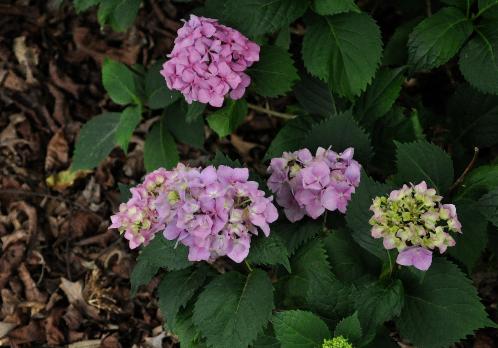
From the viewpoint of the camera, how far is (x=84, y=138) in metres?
3.21

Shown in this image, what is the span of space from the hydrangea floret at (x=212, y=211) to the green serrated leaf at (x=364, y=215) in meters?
0.29

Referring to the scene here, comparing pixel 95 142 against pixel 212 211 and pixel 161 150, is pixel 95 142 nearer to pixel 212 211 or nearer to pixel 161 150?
pixel 161 150

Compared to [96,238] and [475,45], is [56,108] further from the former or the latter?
[475,45]

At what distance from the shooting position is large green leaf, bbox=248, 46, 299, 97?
2602mm

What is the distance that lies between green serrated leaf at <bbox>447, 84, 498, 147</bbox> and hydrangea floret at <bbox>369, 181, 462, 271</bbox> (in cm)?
118

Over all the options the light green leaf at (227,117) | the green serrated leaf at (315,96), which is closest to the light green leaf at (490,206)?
the green serrated leaf at (315,96)

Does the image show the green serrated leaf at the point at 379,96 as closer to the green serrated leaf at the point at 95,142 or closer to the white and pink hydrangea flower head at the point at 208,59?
the white and pink hydrangea flower head at the point at 208,59

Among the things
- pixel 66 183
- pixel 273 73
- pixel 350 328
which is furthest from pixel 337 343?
pixel 66 183

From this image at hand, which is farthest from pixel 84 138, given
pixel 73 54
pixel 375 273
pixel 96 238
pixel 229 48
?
pixel 375 273

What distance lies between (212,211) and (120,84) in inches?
55.2

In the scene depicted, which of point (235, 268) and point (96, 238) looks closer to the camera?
point (235, 268)

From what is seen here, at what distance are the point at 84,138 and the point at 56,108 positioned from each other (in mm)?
648

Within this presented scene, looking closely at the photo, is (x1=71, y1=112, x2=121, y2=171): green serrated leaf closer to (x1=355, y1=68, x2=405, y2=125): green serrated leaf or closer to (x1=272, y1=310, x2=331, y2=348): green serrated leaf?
(x1=355, y1=68, x2=405, y2=125): green serrated leaf

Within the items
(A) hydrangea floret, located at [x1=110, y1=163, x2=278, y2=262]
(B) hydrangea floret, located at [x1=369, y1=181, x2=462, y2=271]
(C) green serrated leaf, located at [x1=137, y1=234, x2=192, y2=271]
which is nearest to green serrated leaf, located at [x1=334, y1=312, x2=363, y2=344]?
(B) hydrangea floret, located at [x1=369, y1=181, x2=462, y2=271]
